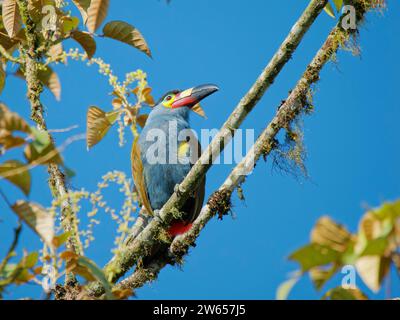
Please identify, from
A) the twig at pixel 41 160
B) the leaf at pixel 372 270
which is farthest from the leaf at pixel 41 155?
the leaf at pixel 372 270

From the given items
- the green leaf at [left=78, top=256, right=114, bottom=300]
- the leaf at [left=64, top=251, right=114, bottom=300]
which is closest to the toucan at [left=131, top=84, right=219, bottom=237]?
the leaf at [left=64, top=251, right=114, bottom=300]

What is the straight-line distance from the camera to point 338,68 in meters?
3.40

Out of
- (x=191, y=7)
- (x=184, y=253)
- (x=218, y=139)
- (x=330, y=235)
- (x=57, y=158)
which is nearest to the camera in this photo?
(x=330, y=235)

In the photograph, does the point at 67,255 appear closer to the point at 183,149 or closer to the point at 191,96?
the point at 183,149

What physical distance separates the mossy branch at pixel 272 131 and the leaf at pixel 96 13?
42.2 inches

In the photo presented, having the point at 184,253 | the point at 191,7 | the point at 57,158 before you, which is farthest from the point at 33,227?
the point at 191,7

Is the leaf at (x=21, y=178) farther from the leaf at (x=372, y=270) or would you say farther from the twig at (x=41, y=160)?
the leaf at (x=372, y=270)

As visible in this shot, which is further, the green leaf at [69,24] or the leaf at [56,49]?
the leaf at [56,49]

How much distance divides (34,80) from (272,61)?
1287 millimetres

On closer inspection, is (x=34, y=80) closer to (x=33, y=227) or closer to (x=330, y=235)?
(x=33, y=227)

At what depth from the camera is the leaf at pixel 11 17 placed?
3.03 m

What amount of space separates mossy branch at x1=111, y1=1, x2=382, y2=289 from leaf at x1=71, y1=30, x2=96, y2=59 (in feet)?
3.30

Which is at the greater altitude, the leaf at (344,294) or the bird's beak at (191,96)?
the bird's beak at (191,96)

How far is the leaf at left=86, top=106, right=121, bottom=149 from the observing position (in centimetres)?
292
